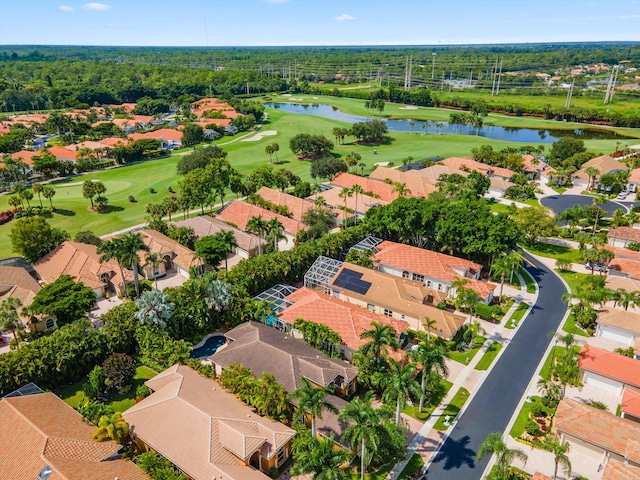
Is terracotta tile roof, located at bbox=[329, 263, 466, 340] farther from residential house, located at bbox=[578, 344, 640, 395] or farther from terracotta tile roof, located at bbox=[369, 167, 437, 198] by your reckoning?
terracotta tile roof, located at bbox=[369, 167, 437, 198]

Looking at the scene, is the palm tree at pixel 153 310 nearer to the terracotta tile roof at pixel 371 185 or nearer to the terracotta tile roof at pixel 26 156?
the terracotta tile roof at pixel 371 185

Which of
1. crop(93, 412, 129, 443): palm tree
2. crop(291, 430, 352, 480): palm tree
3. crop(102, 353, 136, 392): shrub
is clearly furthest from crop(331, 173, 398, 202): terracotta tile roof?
crop(93, 412, 129, 443): palm tree

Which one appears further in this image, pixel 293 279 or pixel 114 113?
pixel 114 113

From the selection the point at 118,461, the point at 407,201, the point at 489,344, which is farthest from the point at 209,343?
the point at 407,201

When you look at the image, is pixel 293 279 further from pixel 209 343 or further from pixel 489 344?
pixel 489 344

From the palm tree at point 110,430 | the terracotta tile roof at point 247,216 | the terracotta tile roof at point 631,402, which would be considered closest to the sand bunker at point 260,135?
the terracotta tile roof at point 247,216

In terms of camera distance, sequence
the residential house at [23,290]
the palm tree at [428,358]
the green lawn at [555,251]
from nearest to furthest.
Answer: the palm tree at [428,358] < the residential house at [23,290] < the green lawn at [555,251]
